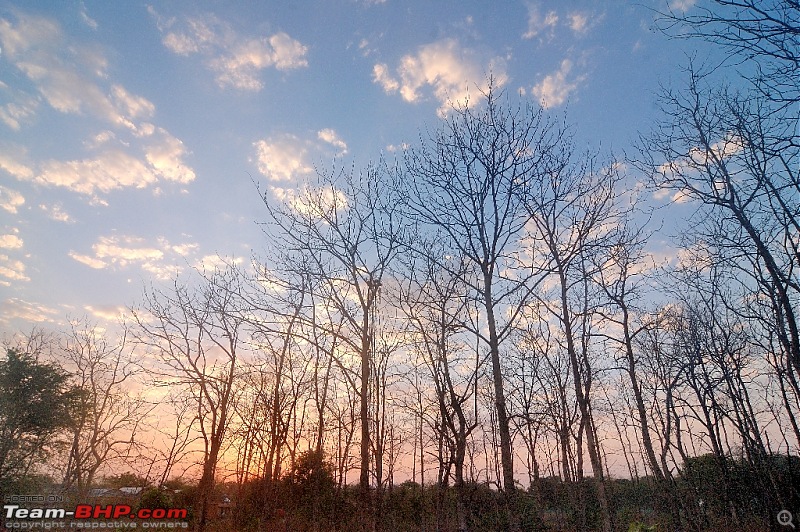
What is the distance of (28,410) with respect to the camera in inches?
761

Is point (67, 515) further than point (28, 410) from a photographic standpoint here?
No

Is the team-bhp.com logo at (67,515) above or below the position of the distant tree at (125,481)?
below

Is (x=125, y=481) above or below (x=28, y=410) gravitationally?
below

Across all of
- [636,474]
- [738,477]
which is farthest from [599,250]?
[636,474]

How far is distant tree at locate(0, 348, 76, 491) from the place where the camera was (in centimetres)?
1778

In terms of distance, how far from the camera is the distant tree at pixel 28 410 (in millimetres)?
17781

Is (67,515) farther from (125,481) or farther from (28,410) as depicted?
(28,410)

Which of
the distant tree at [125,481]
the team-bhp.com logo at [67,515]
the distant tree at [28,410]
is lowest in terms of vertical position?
the team-bhp.com logo at [67,515]

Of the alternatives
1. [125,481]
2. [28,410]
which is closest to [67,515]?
[125,481]

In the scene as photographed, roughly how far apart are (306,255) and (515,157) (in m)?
6.14

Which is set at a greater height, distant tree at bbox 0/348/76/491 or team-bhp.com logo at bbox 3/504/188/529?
distant tree at bbox 0/348/76/491

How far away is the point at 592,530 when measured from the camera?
1906 centimetres

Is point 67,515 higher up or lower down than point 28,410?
lower down

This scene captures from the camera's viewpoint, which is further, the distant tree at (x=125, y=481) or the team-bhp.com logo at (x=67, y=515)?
the distant tree at (x=125, y=481)
